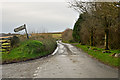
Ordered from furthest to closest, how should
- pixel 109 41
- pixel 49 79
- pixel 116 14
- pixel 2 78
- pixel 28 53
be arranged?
1. pixel 109 41
2. pixel 28 53
3. pixel 116 14
4. pixel 2 78
5. pixel 49 79

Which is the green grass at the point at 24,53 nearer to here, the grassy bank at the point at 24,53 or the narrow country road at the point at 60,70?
the grassy bank at the point at 24,53

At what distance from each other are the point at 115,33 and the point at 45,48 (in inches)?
382

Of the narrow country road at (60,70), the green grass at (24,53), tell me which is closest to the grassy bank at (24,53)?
the green grass at (24,53)

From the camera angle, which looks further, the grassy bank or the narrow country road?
the grassy bank

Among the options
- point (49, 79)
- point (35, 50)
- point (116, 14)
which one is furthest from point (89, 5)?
point (49, 79)

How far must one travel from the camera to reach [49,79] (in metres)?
7.34

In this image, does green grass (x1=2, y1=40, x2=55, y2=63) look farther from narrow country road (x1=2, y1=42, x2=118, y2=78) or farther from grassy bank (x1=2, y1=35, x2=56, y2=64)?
narrow country road (x1=2, y1=42, x2=118, y2=78)

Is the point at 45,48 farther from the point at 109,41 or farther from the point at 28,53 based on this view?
the point at 109,41

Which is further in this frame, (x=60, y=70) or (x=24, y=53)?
(x=24, y=53)

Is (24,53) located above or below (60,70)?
above

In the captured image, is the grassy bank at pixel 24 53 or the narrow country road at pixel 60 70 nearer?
the narrow country road at pixel 60 70

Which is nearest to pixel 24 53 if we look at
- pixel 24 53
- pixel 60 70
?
pixel 24 53

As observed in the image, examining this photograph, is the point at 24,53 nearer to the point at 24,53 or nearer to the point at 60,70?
the point at 24,53

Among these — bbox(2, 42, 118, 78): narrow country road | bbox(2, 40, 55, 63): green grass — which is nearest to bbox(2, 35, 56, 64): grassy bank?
bbox(2, 40, 55, 63): green grass
